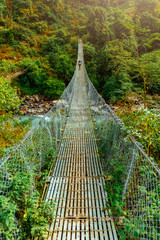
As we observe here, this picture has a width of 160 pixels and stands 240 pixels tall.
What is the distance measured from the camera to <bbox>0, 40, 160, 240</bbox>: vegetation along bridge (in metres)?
1.04

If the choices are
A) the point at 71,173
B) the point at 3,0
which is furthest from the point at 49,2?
the point at 71,173

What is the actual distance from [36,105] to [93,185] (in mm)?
7726

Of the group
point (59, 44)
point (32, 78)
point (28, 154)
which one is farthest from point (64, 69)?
point (28, 154)

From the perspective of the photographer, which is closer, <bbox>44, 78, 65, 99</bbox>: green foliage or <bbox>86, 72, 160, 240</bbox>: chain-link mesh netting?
<bbox>86, 72, 160, 240</bbox>: chain-link mesh netting

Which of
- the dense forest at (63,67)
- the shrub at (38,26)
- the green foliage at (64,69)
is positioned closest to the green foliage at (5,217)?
the dense forest at (63,67)

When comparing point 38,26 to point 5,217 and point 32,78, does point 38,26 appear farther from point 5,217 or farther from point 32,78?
point 5,217

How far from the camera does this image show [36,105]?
8.51 meters

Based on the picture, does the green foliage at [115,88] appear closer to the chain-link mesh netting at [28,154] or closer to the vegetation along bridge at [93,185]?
the vegetation along bridge at [93,185]

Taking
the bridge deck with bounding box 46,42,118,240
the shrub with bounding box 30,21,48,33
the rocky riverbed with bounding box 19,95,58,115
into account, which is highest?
the shrub with bounding box 30,21,48,33

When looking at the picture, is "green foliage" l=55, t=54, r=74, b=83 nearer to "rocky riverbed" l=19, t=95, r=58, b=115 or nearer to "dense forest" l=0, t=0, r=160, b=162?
"dense forest" l=0, t=0, r=160, b=162

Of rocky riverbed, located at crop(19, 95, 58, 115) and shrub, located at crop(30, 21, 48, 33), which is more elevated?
shrub, located at crop(30, 21, 48, 33)

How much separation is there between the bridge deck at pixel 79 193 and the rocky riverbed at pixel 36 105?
18.7ft

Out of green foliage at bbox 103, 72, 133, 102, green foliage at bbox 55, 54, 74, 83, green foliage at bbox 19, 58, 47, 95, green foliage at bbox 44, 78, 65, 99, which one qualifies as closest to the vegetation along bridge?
green foliage at bbox 103, 72, 133, 102

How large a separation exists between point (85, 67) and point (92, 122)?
7421mm
